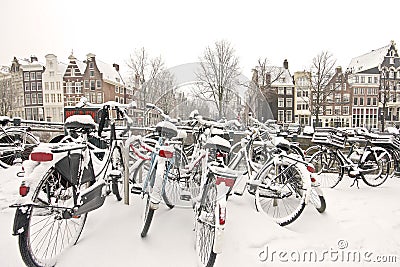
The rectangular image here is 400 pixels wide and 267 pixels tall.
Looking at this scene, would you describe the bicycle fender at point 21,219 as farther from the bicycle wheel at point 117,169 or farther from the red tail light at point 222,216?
the red tail light at point 222,216

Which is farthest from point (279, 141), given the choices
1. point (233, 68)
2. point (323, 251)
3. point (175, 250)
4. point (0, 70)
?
point (0, 70)

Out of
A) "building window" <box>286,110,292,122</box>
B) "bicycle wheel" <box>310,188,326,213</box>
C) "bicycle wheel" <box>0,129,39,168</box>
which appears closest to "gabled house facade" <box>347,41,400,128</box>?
"building window" <box>286,110,292,122</box>

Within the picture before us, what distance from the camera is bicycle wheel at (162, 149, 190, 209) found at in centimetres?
216

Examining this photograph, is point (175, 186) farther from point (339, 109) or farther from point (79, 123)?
point (339, 109)

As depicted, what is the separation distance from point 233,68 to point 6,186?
296 centimetres

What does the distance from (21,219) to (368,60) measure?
28390mm

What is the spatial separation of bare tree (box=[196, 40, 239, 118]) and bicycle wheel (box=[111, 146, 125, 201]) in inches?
33.5

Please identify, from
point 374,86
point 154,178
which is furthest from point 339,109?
point 154,178

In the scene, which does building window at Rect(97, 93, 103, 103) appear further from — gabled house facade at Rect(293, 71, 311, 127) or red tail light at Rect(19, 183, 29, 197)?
red tail light at Rect(19, 183, 29, 197)

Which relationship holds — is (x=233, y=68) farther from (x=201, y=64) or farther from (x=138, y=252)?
(x=138, y=252)

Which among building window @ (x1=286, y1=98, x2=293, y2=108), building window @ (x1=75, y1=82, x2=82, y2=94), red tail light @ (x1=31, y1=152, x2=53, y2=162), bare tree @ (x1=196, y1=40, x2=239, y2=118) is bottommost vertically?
red tail light @ (x1=31, y1=152, x2=53, y2=162)

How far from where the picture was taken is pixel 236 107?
230cm

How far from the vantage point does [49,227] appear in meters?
1.92

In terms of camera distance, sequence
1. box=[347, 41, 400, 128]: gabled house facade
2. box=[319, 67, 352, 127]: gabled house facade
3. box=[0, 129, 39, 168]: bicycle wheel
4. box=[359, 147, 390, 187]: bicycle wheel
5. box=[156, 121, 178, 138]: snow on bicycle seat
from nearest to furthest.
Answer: box=[156, 121, 178, 138]: snow on bicycle seat, box=[359, 147, 390, 187]: bicycle wheel, box=[0, 129, 39, 168]: bicycle wheel, box=[347, 41, 400, 128]: gabled house facade, box=[319, 67, 352, 127]: gabled house facade
